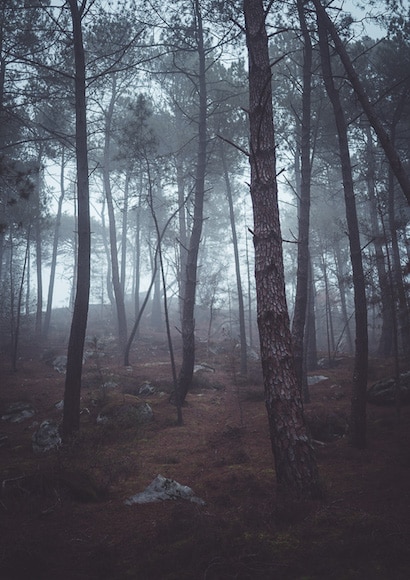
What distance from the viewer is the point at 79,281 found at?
7551mm

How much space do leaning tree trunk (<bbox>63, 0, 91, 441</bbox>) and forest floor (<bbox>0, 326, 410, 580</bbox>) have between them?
2.48 feet

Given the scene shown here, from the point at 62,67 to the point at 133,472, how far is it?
12.3 meters

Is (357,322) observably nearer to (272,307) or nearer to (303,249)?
(303,249)

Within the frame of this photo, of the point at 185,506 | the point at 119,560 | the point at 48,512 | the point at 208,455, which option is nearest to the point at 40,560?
the point at 119,560

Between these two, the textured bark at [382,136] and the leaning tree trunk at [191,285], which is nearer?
the textured bark at [382,136]

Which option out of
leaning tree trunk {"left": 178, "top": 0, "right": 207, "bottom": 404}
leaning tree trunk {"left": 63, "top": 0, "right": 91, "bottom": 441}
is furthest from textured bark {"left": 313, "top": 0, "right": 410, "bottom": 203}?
leaning tree trunk {"left": 63, "top": 0, "right": 91, "bottom": 441}

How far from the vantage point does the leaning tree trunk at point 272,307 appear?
3910 mm

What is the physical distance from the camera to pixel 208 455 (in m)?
6.53

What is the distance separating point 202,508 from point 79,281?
5636mm

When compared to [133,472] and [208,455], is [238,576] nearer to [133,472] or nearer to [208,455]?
[133,472]

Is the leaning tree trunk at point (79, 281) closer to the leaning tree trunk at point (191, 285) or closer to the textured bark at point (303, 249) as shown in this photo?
the leaning tree trunk at point (191, 285)

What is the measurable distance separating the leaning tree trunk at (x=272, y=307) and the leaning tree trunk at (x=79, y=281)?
15.6 feet

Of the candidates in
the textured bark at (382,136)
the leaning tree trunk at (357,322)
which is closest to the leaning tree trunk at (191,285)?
the leaning tree trunk at (357,322)

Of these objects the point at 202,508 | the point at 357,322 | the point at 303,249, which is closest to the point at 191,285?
the point at 303,249
